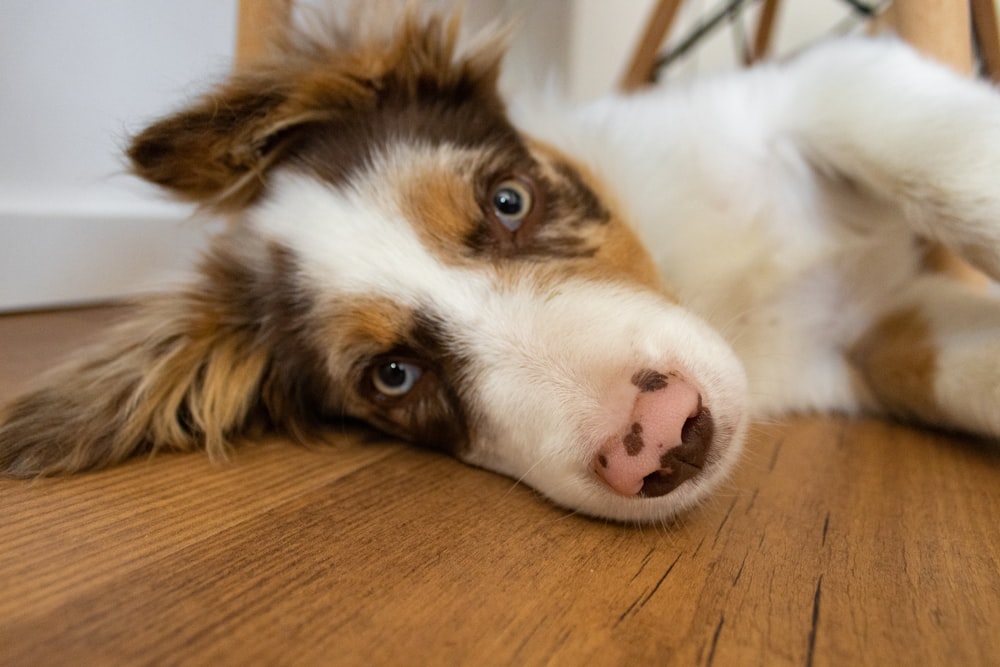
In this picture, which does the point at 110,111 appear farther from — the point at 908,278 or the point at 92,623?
the point at 908,278

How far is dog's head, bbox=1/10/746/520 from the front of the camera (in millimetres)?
1095

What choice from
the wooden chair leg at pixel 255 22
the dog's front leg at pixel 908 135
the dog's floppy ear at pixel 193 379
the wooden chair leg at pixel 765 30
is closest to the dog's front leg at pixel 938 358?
the dog's front leg at pixel 908 135

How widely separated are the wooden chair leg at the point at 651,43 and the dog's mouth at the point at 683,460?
8.09ft

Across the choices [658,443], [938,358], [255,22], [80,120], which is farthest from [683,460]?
[80,120]

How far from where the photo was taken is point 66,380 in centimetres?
148

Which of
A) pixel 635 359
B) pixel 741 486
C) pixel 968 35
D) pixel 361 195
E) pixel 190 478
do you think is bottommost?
pixel 190 478

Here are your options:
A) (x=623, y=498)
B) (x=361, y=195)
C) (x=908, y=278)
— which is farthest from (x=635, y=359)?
(x=908, y=278)

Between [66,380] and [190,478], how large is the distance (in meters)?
0.39

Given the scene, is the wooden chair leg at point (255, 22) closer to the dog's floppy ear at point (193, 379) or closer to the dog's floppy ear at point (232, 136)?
the dog's floppy ear at point (232, 136)

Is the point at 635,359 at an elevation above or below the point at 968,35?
below

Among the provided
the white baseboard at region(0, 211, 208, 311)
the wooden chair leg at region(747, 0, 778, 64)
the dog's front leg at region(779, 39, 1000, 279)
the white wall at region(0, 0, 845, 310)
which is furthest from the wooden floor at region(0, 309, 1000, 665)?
the wooden chair leg at region(747, 0, 778, 64)

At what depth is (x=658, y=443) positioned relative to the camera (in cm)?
102

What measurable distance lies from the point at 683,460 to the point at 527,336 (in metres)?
0.34

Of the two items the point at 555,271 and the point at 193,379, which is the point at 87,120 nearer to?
the point at 193,379
